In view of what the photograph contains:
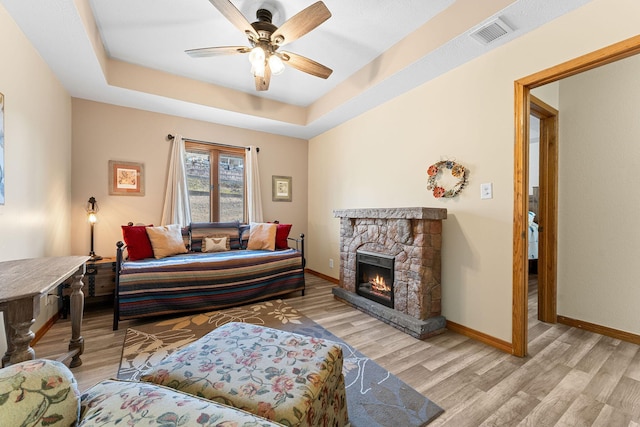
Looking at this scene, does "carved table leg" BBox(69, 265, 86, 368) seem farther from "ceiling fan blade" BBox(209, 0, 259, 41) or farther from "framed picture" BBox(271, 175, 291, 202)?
"framed picture" BBox(271, 175, 291, 202)

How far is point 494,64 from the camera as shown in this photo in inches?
86.9

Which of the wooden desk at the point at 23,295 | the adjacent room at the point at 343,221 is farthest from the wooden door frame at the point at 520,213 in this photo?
the wooden desk at the point at 23,295

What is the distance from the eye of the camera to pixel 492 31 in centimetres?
200

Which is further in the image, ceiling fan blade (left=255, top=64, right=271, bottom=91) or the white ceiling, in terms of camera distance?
ceiling fan blade (left=255, top=64, right=271, bottom=91)

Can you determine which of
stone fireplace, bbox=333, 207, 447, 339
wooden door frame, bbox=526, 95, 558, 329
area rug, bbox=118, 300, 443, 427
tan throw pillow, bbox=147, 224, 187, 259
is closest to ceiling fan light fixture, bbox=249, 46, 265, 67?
stone fireplace, bbox=333, 207, 447, 339

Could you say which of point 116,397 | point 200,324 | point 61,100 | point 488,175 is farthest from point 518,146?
point 61,100

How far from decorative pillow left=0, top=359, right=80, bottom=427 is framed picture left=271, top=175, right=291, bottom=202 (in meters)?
3.92

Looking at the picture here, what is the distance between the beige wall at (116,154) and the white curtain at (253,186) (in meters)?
0.29

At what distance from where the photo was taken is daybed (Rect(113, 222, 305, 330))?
2.54 m

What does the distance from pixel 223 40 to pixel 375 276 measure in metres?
2.92

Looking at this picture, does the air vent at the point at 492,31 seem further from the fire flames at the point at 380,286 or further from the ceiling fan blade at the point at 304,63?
the fire flames at the point at 380,286

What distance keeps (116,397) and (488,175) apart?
2.67 meters

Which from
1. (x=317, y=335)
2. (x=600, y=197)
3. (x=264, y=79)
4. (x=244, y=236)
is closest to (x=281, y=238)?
(x=244, y=236)

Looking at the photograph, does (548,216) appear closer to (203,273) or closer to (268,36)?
(268,36)
